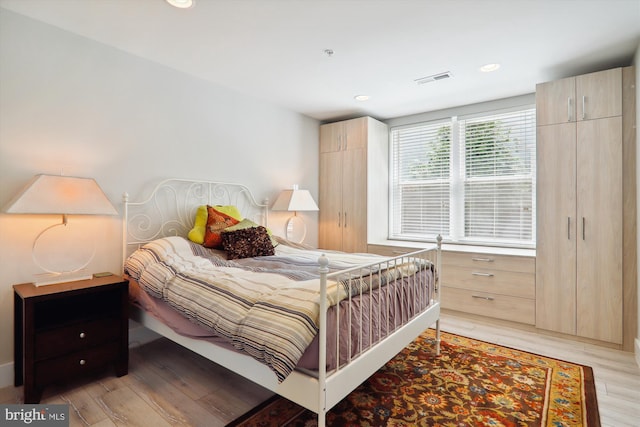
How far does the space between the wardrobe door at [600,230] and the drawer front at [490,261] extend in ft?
1.27

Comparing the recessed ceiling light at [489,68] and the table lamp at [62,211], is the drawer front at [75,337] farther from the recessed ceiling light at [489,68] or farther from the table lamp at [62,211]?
the recessed ceiling light at [489,68]

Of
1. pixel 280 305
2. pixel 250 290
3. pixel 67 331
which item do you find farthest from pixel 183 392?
pixel 280 305

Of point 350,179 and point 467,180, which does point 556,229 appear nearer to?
point 467,180

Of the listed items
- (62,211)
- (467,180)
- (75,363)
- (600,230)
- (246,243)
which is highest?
(467,180)

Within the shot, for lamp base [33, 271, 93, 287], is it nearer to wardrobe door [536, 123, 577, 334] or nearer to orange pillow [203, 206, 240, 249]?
orange pillow [203, 206, 240, 249]

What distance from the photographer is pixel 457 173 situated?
158 inches

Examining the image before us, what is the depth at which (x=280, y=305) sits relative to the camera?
4.97 ft

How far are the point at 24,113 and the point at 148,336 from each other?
6.21 ft

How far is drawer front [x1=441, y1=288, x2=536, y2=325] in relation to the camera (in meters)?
3.10

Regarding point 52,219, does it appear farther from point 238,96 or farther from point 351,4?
point 351,4

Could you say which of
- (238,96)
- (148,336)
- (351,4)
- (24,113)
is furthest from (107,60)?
(148,336)

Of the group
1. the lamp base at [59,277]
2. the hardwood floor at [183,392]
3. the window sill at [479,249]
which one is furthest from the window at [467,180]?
the lamp base at [59,277]

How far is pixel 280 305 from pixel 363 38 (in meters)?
1.99

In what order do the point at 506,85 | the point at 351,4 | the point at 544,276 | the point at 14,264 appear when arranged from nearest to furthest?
the point at 351,4 < the point at 14,264 < the point at 544,276 < the point at 506,85
